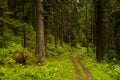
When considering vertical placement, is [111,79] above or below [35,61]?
below

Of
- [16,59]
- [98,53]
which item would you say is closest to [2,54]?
[16,59]

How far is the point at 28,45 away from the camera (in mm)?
26094

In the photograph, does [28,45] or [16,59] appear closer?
[16,59]

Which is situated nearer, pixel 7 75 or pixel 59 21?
pixel 7 75

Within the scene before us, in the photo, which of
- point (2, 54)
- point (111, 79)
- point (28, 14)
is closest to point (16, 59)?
point (2, 54)

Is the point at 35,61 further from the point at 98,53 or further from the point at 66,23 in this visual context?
the point at 66,23

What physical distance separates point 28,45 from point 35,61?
910 centimetres

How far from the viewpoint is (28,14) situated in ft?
128

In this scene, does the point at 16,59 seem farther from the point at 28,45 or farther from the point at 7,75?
the point at 28,45

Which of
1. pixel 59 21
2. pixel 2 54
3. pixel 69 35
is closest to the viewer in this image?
pixel 2 54

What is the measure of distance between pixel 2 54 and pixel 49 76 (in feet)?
12.3

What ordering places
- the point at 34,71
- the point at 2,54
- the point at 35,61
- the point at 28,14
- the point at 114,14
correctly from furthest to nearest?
1. the point at 28,14
2. the point at 114,14
3. the point at 35,61
4. the point at 2,54
5. the point at 34,71

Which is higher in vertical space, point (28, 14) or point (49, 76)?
point (28, 14)

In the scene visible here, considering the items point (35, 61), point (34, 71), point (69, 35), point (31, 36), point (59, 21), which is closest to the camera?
point (34, 71)
